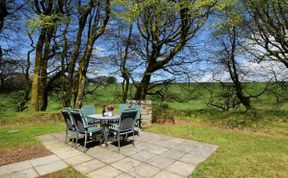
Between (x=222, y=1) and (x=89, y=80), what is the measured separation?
1020 cm

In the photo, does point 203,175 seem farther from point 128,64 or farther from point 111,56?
point 111,56

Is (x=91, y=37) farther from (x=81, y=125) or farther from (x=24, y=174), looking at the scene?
(x=24, y=174)

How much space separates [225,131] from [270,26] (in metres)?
5.51

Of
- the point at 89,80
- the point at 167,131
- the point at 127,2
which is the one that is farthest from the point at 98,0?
the point at 167,131

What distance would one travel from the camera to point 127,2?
7.57 meters

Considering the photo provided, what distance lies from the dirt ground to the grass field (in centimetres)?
30

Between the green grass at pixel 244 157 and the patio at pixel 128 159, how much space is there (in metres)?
0.27

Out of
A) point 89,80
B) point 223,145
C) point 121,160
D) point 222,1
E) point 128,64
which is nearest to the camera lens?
point 121,160

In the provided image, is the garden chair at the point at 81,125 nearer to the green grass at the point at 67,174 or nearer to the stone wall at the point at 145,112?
the green grass at the point at 67,174

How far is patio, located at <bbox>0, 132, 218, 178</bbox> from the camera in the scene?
311 centimetres

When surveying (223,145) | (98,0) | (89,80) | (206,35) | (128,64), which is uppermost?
(98,0)

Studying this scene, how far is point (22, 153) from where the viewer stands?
402cm

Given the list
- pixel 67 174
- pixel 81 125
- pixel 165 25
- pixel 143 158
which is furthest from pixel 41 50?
pixel 143 158

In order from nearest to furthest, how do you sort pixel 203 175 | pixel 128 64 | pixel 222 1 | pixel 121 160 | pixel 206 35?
pixel 203 175
pixel 121 160
pixel 222 1
pixel 206 35
pixel 128 64
